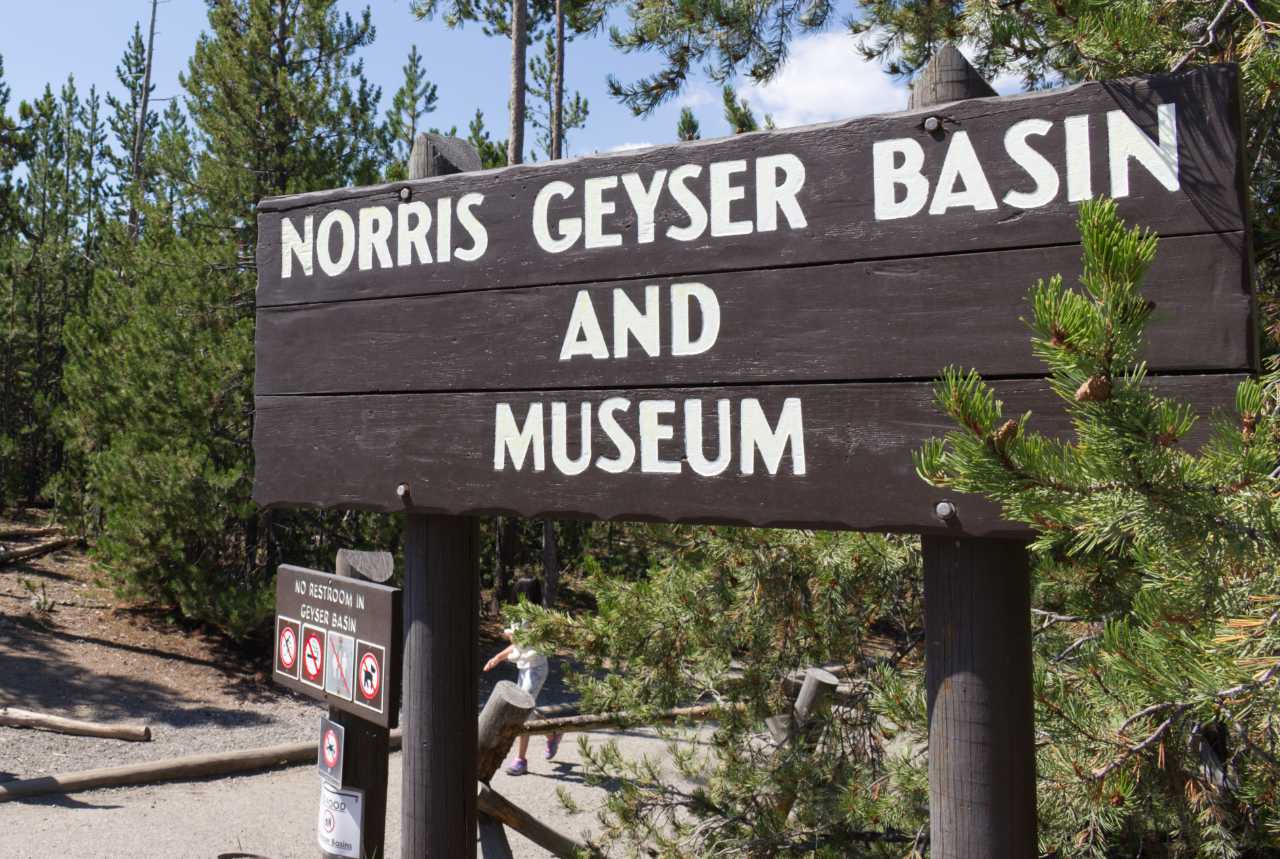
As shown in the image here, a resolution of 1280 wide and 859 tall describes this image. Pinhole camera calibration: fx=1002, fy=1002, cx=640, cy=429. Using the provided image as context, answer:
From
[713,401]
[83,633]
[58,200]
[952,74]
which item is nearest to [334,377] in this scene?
[713,401]

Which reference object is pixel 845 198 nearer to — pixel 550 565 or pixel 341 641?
pixel 341 641

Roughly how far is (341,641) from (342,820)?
646 mm

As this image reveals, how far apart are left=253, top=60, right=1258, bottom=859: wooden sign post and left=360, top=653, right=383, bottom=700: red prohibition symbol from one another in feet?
0.86

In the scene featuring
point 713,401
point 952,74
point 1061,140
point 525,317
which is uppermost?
point 952,74

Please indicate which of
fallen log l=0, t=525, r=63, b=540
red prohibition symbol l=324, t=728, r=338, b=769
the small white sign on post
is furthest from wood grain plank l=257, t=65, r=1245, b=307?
fallen log l=0, t=525, r=63, b=540

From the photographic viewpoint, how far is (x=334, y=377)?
2703 millimetres

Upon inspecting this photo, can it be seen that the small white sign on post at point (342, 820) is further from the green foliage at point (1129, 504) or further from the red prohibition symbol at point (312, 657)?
the green foliage at point (1129, 504)

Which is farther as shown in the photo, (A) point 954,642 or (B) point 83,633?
(B) point 83,633

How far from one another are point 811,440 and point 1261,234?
5.86ft

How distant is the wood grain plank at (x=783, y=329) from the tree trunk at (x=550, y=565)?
12161 mm

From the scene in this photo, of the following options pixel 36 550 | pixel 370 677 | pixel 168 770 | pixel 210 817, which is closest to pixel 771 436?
pixel 370 677

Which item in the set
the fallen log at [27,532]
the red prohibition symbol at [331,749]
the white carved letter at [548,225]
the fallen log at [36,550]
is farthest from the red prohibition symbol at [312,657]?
the fallen log at [27,532]

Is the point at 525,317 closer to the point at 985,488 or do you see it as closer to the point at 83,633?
the point at 985,488

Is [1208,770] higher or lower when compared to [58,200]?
lower
